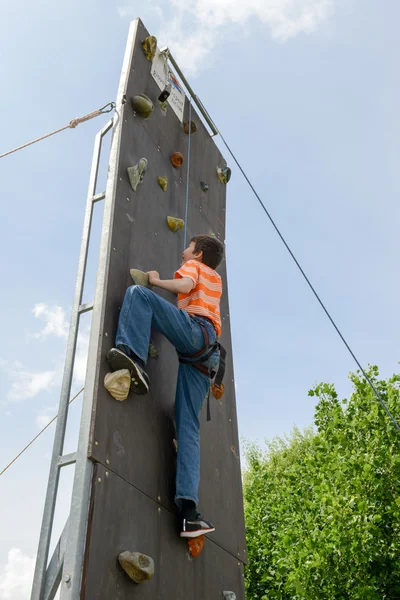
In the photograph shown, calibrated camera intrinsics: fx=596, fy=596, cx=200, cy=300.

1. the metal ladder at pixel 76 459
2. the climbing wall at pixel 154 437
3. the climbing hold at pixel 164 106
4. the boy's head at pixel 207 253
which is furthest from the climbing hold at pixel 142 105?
the boy's head at pixel 207 253

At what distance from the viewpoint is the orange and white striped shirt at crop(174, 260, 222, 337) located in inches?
129

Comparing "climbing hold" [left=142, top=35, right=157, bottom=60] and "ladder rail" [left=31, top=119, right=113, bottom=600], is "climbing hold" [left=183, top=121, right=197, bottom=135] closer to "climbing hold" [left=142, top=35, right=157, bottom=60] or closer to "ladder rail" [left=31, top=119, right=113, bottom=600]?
"climbing hold" [left=142, top=35, right=157, bottom=60]

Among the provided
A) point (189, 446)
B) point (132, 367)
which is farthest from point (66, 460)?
point (189, 446)

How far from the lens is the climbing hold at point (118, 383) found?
263cm

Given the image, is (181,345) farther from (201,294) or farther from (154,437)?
(154,437)

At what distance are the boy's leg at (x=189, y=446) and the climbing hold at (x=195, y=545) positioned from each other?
0.22 ft

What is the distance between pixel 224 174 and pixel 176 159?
1072 millimetres

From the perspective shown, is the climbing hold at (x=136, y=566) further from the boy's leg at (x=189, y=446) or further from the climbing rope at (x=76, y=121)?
the climbing rope at (x=76, y=121)

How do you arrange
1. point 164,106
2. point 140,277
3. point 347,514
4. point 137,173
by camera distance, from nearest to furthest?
point 140,277 < point 137,173 < point 164,106 < point 347,514

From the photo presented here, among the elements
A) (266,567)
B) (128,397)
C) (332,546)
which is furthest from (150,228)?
(266,567)

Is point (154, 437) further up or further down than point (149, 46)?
further down

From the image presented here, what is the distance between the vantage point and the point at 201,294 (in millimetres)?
3314

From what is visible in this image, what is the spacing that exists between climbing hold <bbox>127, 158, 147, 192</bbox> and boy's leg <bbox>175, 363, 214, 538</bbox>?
1108mm

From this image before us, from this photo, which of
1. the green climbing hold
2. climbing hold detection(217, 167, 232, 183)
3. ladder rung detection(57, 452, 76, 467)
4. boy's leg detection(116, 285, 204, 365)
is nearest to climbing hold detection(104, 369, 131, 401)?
boy's leg detection(116, 285, 204, 365)
